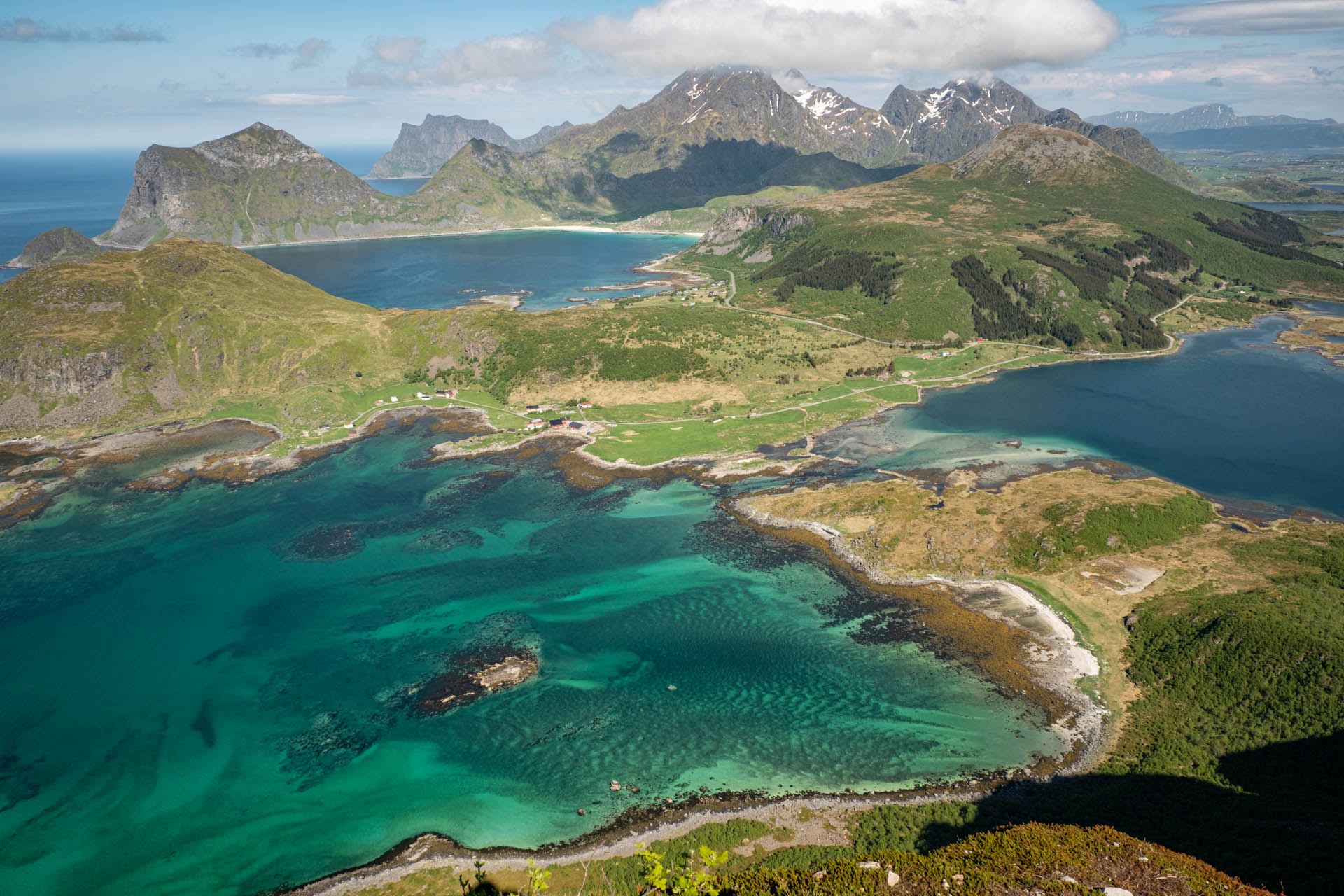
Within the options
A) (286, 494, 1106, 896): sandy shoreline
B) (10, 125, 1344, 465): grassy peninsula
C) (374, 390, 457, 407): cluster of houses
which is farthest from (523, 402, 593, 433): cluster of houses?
(286, 494, 1106, 896): sandy shoreline

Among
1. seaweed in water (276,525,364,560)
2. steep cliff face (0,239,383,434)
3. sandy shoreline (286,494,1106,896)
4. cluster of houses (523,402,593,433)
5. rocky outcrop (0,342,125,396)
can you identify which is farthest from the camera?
steep cliff face (0,239,383,434)

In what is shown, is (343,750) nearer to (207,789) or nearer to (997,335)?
(207,789)

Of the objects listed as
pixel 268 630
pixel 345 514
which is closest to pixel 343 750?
pixel 268 630

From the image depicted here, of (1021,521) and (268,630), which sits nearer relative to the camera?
(268,630)

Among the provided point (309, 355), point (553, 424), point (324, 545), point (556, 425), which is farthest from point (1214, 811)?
point (309, 355)

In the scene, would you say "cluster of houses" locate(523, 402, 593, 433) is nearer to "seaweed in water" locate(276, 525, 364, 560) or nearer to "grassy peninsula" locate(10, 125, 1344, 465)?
"grassy peninsula" locate(10, 125, 1344, 465)

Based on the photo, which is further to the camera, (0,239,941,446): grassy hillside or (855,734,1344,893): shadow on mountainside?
(0,239,941,446): grassy hillside

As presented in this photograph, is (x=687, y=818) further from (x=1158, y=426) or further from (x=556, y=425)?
(x=1158, y=426)
